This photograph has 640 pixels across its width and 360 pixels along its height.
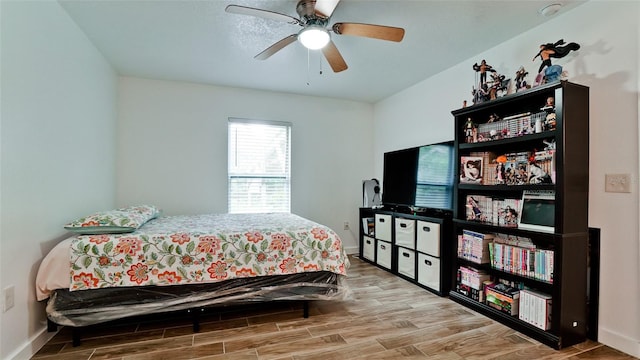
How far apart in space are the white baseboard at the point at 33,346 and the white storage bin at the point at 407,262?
3160 mm

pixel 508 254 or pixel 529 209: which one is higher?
pixel 529 209

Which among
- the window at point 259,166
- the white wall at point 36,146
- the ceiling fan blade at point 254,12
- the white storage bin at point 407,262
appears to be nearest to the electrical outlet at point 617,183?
the white storage bin at point 407,262

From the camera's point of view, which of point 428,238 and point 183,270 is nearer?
point 183,270

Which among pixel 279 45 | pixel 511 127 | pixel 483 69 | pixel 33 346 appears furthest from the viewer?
pixel 483 69

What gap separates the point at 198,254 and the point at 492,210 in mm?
2423

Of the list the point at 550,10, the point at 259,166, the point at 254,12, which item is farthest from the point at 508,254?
the point at 259,166

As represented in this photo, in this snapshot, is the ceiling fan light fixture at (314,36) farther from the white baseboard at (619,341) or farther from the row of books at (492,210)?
the white baseboard at (619,341)

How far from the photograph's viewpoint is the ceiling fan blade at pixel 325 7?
195cm

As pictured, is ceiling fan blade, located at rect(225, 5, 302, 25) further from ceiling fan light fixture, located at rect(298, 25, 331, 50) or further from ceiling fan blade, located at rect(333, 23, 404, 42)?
ceiling fan blade, located at rect(333, 23, 404, 42)

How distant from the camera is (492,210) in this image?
2656 millimetres

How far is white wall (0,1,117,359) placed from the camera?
5.74 ft

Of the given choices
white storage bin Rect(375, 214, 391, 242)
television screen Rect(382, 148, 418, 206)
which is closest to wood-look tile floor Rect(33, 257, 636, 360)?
white storage bin Rect(375, 214, 391, 242)

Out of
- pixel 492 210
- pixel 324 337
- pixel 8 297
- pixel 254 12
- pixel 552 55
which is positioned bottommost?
pixel 324 337

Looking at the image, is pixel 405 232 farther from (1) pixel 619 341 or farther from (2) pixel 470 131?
(1) pixel 619 341
